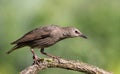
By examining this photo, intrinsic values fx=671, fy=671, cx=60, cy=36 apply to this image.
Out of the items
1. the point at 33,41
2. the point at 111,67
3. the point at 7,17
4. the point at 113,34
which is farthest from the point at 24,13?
the point at 33,41

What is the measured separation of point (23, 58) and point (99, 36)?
2195mm

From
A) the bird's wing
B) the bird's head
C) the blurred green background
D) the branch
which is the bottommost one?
the branch

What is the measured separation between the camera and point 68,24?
58.3 feet

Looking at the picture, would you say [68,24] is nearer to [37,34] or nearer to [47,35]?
[47,35]

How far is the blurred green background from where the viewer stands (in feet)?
50.1

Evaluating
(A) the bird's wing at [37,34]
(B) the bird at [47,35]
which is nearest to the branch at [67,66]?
(A) the bird's wing at [37,34]

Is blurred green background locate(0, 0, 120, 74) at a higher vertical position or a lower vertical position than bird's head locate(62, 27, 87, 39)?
higher

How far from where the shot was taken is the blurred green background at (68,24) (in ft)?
50.1

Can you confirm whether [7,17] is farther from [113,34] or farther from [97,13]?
[113,34]

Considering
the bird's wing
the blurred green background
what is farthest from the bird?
the blurred green background

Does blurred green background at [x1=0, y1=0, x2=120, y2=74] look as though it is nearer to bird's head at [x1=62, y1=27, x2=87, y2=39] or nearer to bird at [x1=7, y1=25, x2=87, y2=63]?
bird at [x1=7, y1=25, x2=87, y2=63]

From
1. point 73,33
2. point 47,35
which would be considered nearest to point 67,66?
point 73,33

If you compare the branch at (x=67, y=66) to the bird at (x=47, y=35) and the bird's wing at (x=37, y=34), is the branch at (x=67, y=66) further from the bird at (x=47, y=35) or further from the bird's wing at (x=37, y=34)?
the bird at (x=47, y=35)

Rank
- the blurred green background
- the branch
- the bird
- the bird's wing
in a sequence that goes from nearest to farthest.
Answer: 1. the branch
2. the bird's wing
3. the bird
4. the blurred green background
